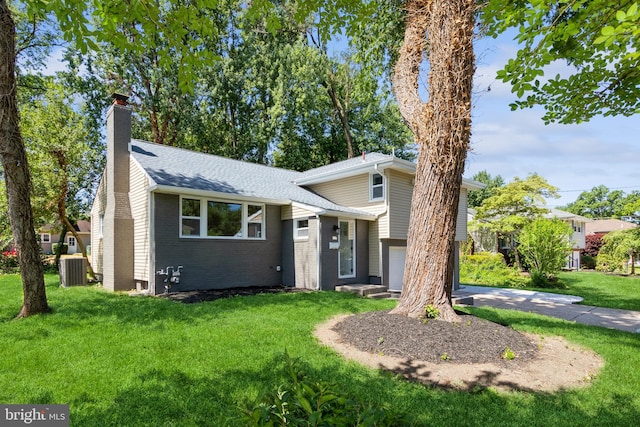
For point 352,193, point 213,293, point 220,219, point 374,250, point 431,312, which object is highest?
point 352,193

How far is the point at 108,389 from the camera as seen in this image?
3.65 metres

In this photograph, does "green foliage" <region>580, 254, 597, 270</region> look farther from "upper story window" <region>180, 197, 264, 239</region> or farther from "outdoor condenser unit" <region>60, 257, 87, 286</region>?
"outdoor condenser unit" <region>60, 257, 87, 286</region>

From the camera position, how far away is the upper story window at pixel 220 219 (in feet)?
35.1

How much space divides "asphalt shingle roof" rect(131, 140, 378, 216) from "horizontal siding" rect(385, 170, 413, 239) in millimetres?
1068

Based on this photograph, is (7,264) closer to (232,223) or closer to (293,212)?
(232,223)

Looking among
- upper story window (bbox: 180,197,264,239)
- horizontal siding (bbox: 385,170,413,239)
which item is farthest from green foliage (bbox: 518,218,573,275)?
upper story window (bbox: 180,197,264,239)

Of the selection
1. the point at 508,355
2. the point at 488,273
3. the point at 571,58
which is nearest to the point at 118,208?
the point at 508,355

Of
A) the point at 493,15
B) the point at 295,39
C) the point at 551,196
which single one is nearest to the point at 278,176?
the point at 493,15

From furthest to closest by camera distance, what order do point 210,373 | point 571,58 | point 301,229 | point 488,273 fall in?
point 488,273
point 301,229
point 571,58
point 210,373

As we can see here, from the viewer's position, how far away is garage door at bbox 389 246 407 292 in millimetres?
13266

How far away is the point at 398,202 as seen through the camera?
12.9 meters

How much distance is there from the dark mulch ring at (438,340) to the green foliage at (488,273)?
39.3 ft

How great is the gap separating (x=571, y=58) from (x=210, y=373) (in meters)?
6.69

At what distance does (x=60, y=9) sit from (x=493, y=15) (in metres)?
5.47
